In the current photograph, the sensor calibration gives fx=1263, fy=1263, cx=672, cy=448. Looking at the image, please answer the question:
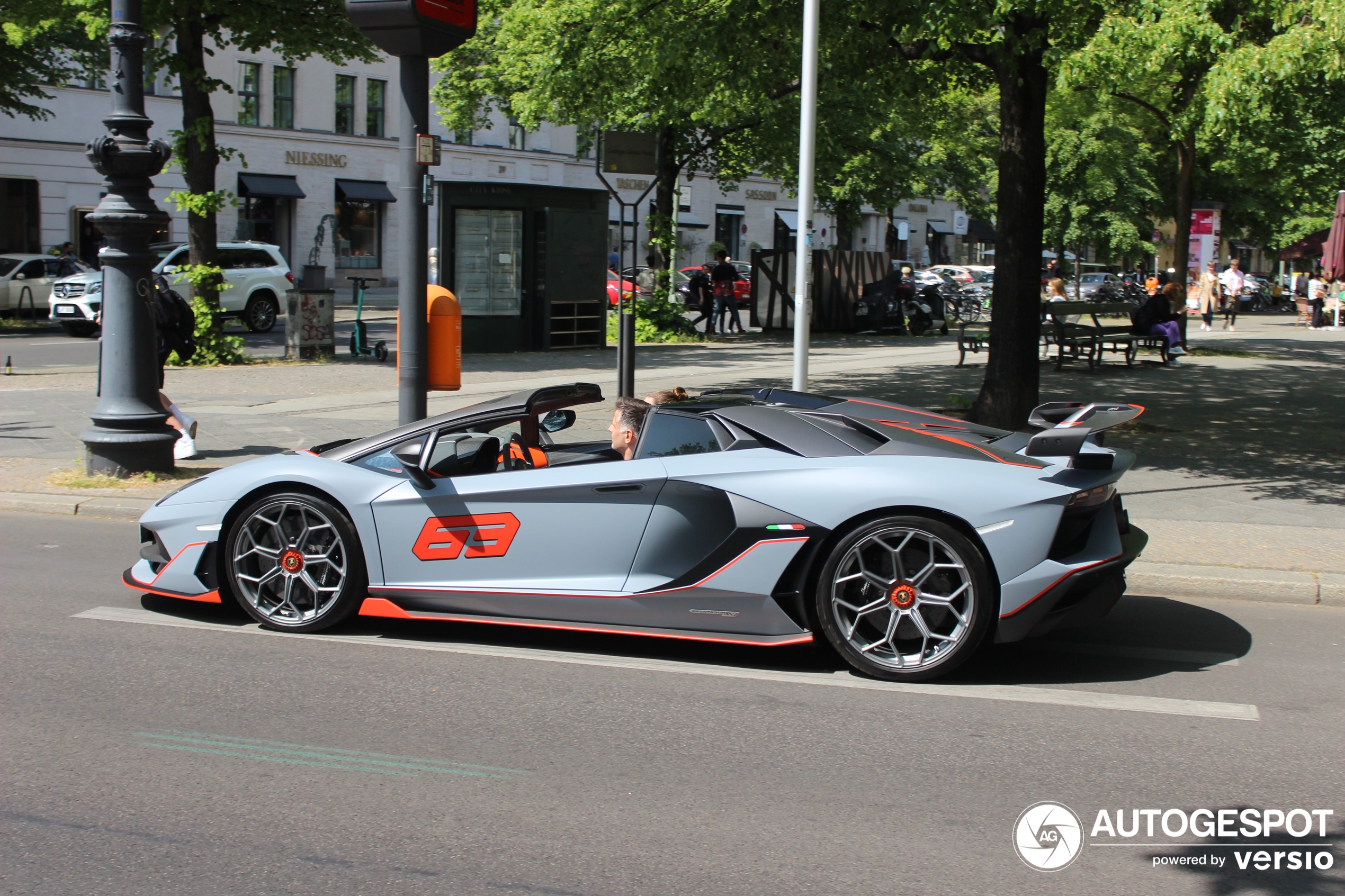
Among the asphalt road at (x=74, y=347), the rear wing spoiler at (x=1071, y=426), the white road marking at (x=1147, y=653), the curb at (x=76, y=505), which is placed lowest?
the white road marking at (x=1147, y=653)

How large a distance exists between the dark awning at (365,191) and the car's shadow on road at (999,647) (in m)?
42.4

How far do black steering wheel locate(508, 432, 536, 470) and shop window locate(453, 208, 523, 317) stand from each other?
14864 millimetres

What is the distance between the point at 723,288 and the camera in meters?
26.6

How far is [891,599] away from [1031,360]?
7511 millimetres

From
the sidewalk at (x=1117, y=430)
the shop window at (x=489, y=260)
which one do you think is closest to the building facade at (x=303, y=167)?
the shop window at (x=489, y=260)

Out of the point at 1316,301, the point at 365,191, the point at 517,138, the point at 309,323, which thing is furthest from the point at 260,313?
the point at 1316,301

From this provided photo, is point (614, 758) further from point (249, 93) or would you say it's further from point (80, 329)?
point (249, 93)

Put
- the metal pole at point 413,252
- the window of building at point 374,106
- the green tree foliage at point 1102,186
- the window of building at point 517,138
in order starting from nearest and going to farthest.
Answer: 1. the metal pole at point 413,252
2. the green tree foliage at point 1102,186
3. the window of building at point 374,106
4. the window of building at point 517,138

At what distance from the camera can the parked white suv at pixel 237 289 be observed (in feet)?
84.6

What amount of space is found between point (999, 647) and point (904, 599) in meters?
1.06

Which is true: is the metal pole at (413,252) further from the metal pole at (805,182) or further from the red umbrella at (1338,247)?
the red umbrella at (1338,247)

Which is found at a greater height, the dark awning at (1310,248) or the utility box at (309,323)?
the dark awning at (1310,248)

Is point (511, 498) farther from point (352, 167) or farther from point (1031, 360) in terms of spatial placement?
point (352, 167)

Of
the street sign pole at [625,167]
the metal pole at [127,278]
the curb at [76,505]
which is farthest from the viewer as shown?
the street sign pole at [625,167]
